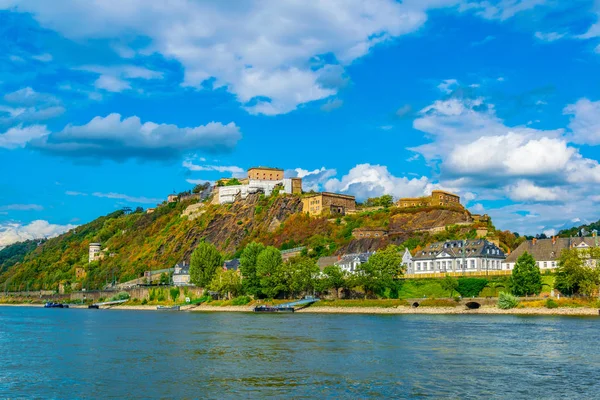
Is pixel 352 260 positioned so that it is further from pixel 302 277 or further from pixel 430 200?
pixel 430 200

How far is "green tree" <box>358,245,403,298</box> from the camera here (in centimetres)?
7838

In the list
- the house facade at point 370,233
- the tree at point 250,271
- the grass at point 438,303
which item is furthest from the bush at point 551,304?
the house facade at point 370,233

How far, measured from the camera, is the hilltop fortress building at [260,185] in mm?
164875

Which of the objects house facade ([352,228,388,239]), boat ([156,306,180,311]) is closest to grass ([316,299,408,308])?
boat ([156,306,180,311])

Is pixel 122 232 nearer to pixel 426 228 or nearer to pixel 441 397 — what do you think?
pixel 426 228

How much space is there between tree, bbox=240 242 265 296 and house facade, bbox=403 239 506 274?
21.4m

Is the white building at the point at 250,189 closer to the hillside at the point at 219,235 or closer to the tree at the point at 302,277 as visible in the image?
the hillside at the point at 219,235

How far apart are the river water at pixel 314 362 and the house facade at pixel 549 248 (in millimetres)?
28189

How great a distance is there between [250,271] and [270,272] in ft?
16.6

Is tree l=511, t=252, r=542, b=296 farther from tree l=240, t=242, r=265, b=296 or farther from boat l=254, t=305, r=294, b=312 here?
tree l=240, t=242, r=265, b=296

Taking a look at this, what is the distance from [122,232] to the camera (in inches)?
7766

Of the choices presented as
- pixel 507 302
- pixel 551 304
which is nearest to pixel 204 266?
pixel 507 302

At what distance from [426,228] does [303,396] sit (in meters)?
92.2

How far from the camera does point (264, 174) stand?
179250mm
